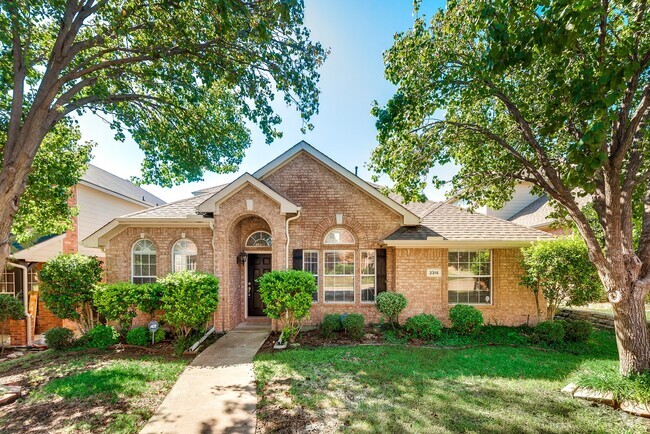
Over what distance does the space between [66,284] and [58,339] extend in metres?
1.55

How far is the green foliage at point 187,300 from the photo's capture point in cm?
749

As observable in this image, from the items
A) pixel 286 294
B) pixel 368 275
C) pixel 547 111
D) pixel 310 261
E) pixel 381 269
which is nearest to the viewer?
pixel 547 111

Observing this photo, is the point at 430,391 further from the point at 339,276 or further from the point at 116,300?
the point at 116,300

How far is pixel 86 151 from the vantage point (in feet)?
30.9

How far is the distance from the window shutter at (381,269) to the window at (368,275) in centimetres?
15

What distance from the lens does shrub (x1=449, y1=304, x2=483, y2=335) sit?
859cm

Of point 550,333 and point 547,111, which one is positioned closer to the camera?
point 547,111

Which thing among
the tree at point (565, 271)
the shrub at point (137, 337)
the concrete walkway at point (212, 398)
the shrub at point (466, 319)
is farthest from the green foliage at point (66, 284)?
the tree at point (565, 271)

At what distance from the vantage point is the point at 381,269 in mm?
9805

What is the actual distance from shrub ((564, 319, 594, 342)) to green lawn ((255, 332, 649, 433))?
456mm

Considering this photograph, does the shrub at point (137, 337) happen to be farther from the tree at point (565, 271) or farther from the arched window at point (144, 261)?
the tree at point (565, 271)

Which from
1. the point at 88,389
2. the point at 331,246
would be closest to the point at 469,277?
the point at 331,246

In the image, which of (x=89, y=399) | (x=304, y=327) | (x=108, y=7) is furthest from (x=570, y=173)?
(x=108, y=7)

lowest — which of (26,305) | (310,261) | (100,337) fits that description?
(100,337)
